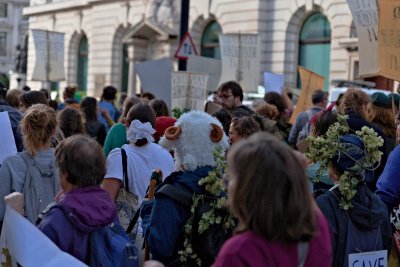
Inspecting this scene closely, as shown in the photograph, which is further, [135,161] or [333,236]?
[135,161]

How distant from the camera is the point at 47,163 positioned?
527cm

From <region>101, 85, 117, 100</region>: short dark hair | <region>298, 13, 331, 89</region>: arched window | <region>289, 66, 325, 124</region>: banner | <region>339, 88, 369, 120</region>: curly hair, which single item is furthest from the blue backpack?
<region>298, 13, 331, 89</region>: arched window

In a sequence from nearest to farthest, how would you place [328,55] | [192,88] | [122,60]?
1. [192,88]
2. [328,55]
3. [122,60]

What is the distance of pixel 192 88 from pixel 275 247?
9.35 m

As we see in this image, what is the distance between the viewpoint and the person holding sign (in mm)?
4188

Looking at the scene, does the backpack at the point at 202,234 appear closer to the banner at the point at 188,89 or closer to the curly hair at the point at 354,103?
the curly hair at the point at 354,103

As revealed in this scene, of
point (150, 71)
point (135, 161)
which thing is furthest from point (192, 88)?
point (135, 161)

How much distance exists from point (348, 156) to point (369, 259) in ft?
1.85

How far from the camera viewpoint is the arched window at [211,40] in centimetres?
3231

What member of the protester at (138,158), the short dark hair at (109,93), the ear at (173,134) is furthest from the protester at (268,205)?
the short dark hair at (109,93)

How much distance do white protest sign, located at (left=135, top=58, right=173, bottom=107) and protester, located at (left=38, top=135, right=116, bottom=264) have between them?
26.9ft

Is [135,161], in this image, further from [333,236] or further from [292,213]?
[292,213]

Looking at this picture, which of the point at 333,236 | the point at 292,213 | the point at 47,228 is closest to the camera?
the point at 292,213

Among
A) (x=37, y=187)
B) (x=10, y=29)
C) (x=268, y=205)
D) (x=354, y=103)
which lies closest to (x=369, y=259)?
(x=268, y=205)
